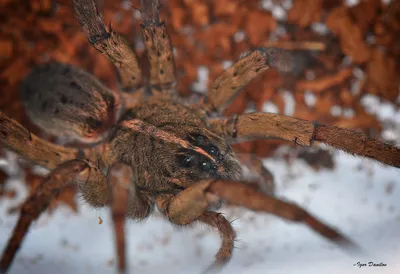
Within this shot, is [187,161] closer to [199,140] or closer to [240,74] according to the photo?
[199,140]

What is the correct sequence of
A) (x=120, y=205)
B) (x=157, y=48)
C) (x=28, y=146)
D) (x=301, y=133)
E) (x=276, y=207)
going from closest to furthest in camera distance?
(x=276, y=207) < (x=120, y=205) < (x=301, y=133) < (x=28, y=146) < (x=157, y=48)

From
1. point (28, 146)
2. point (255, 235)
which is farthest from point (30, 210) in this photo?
point (255, 235)

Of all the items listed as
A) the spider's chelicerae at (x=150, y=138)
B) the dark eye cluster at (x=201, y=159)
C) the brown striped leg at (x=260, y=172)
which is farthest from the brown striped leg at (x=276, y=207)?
the brown striped leg at (x=260, y=172)

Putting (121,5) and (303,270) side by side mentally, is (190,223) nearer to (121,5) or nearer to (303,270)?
(303,270)

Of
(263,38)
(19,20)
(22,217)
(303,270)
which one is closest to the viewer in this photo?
(22,217)

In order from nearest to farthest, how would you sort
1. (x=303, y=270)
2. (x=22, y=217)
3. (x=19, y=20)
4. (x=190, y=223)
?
(x=22, y=217)
(x=190, y=223)
(x=303, y=270)
(x=19, y=20)

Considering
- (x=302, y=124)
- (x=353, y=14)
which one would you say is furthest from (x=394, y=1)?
(x=302, y=124)
